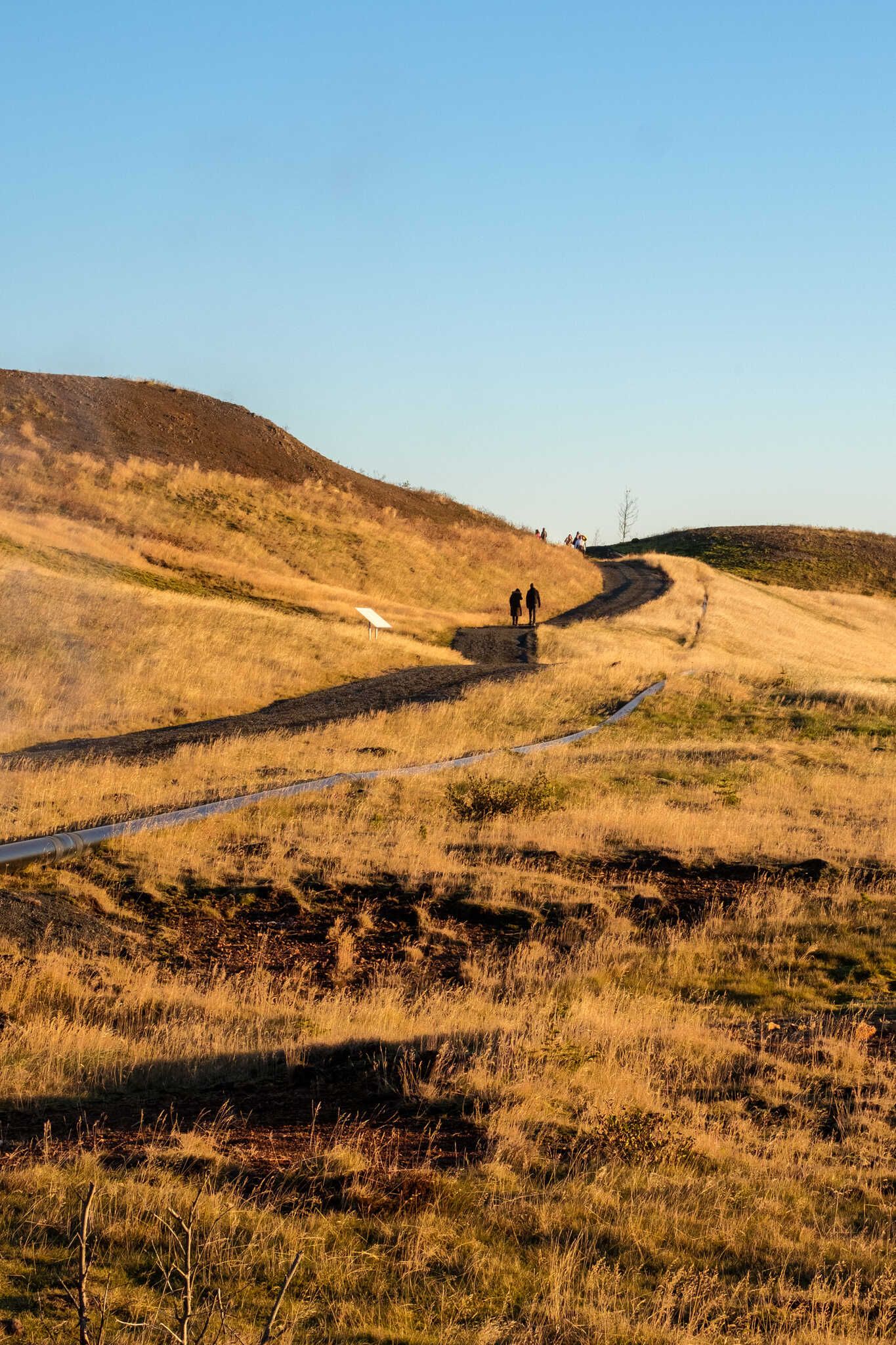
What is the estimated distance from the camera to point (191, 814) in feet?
54.7

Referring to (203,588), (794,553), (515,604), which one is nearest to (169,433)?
(203,588)

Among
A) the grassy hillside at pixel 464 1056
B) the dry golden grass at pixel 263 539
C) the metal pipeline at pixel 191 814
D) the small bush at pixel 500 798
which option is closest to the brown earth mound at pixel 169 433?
the dry golden grass at pixel 263 539

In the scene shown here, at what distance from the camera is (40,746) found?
2398cm

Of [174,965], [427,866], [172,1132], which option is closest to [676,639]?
[427,866]

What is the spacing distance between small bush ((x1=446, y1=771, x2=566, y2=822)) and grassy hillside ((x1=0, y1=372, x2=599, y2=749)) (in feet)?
33.0

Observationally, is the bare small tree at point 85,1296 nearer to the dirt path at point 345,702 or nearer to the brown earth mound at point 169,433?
the dirt path at point 345,702

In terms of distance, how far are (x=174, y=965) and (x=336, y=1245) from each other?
6799mm

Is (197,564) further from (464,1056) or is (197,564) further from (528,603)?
(464,1056)

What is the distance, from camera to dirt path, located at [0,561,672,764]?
22.7 m

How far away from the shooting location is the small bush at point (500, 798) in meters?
19.0

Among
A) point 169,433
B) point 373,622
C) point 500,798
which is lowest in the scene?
point 500,798

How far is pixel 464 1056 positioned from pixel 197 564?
3927cm

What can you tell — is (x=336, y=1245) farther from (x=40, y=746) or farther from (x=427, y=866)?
(x=40, y=746)

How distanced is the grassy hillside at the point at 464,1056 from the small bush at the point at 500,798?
0.29 ft
